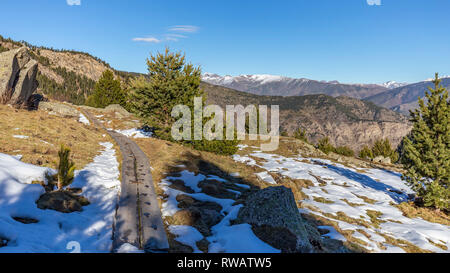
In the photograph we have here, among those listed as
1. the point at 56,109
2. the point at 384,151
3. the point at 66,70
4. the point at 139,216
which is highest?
the point at 66,70

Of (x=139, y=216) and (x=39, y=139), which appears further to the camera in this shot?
(x=39, y=139)

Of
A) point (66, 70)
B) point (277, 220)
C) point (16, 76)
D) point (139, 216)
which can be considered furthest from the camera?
point (66, 70)

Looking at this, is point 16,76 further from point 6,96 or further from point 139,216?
point 139,216

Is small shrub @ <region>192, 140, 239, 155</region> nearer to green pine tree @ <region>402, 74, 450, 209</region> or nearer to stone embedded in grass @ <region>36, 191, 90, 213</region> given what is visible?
stone embedded in grass @ <region>36, 191, 90, 213</region>

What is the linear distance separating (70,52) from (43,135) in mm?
155610

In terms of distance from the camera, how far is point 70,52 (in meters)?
137

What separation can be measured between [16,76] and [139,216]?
63.0 feet

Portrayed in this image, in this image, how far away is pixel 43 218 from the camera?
5520 millimetres

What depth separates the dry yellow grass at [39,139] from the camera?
9898 millimetres

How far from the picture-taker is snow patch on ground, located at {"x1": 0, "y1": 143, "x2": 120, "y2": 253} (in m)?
4.45

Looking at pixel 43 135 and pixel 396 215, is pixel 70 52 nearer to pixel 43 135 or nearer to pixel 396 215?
pixel 43 135

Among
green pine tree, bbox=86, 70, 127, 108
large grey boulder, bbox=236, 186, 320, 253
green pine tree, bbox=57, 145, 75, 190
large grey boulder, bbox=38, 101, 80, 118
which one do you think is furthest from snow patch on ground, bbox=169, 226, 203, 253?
green pine tree, bbox=86, 70, 127, 108

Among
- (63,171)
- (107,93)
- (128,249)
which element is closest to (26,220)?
(63,171)
